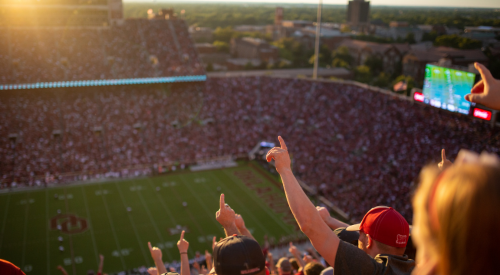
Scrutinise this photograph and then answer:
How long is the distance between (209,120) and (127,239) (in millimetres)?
14236

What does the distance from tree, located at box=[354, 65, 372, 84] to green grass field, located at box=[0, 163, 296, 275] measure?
2450 centimetres

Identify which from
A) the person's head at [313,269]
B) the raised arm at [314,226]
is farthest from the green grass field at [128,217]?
the raised arm at [314,226]

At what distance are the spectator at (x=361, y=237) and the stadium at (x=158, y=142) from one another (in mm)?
11936

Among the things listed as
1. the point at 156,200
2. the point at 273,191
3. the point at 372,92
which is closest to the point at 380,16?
the point at 372,92

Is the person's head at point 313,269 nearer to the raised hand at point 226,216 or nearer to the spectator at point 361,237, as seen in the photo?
the raised hand at point 226,216

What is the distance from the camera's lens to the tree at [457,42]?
23391mm

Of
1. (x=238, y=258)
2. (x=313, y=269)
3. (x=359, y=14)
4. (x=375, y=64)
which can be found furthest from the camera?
(x=359, y=14)

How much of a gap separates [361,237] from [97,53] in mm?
34159

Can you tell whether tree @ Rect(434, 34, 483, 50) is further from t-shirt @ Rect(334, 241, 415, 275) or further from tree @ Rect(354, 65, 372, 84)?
t-shirt @ Rect(334, 241, 415, 275)

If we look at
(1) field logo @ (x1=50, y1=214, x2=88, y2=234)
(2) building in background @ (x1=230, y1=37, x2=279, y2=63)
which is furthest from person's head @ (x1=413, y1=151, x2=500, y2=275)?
(2) building in background @ (x1=230, y1=37, x2=279, y2=63)

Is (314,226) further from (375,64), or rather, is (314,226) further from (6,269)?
(375,64)

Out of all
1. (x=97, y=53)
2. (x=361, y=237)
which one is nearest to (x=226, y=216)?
(x=361, y=237)

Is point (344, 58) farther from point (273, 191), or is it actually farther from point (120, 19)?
point (273, 191)

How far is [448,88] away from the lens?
21.3 meters
